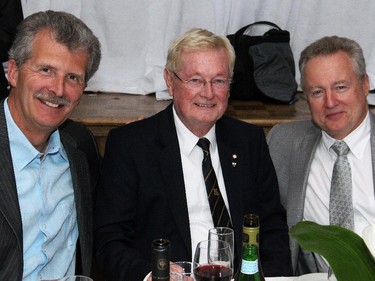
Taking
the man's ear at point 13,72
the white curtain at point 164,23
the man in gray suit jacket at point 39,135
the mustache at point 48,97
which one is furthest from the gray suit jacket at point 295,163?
the white curtain at point 164,23

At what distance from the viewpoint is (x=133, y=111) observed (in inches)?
125

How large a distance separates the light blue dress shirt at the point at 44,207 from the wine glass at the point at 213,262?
65 cm

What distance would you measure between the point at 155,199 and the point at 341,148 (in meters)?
0.71

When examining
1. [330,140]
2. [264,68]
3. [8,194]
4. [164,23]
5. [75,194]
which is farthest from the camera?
[164,23]

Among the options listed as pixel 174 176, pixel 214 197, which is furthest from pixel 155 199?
pixel 214 197

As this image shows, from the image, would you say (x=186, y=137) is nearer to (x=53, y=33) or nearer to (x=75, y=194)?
(x=75, y=194)

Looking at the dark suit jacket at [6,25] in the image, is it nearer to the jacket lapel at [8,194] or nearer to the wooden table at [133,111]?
the wooden table at [133,111]

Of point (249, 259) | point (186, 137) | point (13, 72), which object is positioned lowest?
point (249, 259)

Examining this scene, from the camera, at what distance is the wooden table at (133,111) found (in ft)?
9.76

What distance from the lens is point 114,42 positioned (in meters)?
3.63

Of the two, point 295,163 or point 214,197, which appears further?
point 295,163

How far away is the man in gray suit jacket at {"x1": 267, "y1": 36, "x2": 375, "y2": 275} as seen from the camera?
2.12 meters

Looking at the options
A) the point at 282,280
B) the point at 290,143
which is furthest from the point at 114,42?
the point at 282,280

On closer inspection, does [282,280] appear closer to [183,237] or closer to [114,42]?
[183,237]
